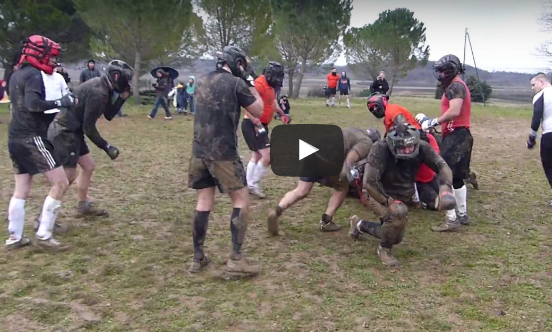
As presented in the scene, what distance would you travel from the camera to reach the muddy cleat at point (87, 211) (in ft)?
20.6

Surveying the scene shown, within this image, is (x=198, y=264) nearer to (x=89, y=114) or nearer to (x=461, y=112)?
(x=89, y=114)

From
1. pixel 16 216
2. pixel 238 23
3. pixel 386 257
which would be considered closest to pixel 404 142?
pixel 386 257

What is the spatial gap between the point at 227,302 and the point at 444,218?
352cm

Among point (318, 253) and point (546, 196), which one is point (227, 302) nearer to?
point (318, 253)

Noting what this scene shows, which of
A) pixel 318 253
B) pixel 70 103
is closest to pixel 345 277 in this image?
pixel 318 253

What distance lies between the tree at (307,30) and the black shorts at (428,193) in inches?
1013

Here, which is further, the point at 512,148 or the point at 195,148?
the point at 512,148

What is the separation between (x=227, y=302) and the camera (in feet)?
13.6

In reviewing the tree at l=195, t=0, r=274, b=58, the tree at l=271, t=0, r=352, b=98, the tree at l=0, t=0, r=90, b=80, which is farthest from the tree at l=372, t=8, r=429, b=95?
the tree at l=0, t=0, r=90, b=80

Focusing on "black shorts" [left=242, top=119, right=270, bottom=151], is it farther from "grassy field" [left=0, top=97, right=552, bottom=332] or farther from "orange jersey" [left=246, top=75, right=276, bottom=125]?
"grassy field" [left=0, top=97, right=552, bottom=332]

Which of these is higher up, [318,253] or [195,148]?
[195,148]

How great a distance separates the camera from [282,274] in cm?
473

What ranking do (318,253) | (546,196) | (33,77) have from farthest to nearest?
(546,196) < (318,253) < (33,77)

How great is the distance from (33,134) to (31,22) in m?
18.0
